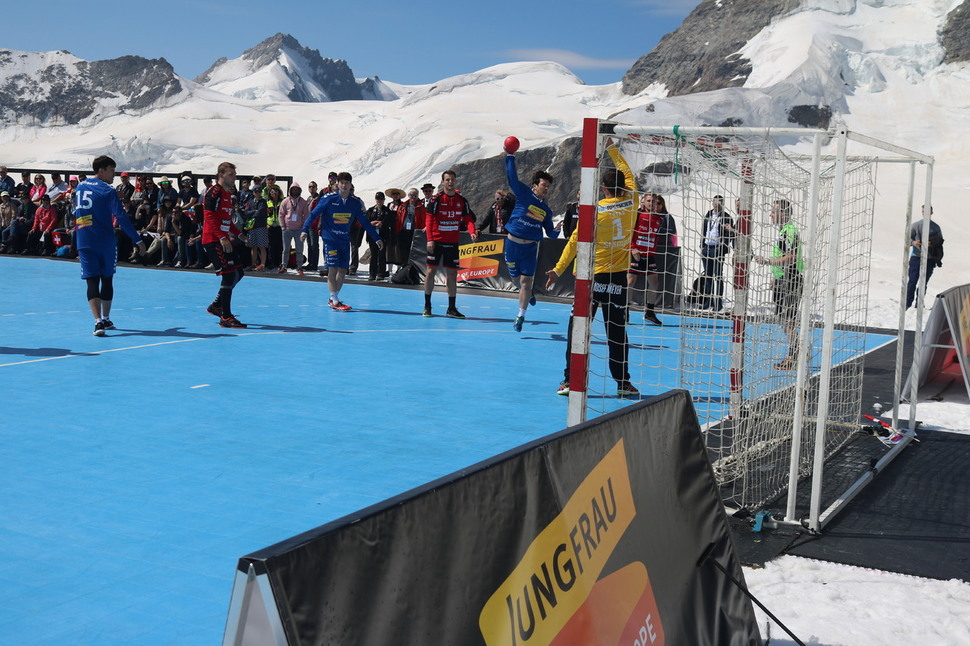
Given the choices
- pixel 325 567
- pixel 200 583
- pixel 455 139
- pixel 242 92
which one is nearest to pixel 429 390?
pixel 200 583

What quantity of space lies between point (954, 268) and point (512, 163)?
23241mm

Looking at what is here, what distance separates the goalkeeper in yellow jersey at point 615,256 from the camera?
7.59 metres

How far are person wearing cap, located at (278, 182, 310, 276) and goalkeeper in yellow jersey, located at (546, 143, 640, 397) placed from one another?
13.3m

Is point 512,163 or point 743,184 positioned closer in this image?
point 743,184

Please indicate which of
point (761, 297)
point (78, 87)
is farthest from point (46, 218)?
point (78, 87)

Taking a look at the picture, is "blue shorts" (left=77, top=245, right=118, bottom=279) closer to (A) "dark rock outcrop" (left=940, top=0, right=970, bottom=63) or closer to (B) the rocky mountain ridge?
(A) "dark rock outcrop" (left=940, top=0, right=970, bottom=63)

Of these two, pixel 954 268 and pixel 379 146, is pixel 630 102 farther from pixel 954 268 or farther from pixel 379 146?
pixel 954 268

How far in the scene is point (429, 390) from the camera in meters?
8.84

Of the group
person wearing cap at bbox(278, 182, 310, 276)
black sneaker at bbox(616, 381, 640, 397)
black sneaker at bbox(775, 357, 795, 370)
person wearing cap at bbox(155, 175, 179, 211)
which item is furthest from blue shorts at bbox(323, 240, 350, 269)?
person wearing cap at bbox(155, 175, 179, 211)

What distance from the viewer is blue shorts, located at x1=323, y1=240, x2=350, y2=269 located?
1416 cm

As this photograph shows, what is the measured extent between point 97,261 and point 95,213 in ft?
1.94

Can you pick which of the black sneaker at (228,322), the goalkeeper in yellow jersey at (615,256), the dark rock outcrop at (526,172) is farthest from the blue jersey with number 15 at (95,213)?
the dark rock outcrop at (526,172)

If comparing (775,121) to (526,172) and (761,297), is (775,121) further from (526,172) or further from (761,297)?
(761,297)

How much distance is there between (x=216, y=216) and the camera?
1207 cm
